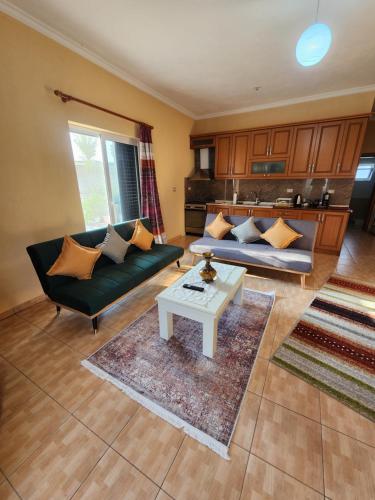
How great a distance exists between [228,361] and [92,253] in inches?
64.9

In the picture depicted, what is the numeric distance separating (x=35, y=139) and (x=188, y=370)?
265 centimetres

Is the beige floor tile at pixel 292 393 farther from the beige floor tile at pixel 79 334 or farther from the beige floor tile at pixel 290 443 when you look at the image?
the beige floor tile at pixel 79 334

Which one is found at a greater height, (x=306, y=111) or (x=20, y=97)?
(x=306, y=111)

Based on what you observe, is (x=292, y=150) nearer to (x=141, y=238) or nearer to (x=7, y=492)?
(x=141, y=238)

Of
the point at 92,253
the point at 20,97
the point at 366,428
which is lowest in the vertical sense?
the point at 366,428

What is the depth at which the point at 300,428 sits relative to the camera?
Result: 3.83ft

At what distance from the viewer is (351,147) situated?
3.47 metres

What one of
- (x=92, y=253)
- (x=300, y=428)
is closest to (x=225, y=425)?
(x=300, y=428)

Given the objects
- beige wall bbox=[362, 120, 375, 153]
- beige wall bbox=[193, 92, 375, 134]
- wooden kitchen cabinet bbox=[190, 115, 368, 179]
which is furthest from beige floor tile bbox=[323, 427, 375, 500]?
beige wall bbox=[362, 120, 375, 153]

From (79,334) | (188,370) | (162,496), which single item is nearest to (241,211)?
(188,370)

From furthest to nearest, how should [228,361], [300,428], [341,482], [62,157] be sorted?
[62,157], [228,361], [300,428], [341,482]

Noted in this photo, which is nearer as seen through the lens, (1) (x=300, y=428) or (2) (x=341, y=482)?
(2) (x=341, y=482)

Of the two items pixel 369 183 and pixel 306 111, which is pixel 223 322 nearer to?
pixel 306 111

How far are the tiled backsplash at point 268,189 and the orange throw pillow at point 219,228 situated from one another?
169 cm
